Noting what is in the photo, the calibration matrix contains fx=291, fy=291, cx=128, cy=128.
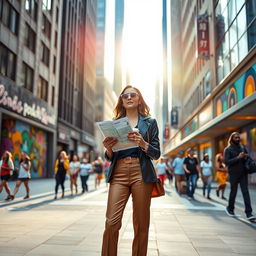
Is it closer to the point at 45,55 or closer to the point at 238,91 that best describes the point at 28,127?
the point at 45,55

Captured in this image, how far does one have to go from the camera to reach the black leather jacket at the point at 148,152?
271 centimetres

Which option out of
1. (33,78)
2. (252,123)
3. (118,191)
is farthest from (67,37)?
(118,191)

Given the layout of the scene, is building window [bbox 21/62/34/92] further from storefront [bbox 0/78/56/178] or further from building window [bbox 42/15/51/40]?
building window [bbox 42/15/51/40]

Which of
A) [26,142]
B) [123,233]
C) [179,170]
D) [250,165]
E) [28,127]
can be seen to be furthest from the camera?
[28,127]

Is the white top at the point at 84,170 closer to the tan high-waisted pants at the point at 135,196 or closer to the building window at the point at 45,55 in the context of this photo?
the tan high-waisted pants at the point at 135,196

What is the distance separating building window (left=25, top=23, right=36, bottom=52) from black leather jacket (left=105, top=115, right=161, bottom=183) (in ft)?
74.7

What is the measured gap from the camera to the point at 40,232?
5066mm

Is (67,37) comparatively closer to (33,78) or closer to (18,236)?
(33,78)

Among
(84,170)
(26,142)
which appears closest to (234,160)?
(84,170)

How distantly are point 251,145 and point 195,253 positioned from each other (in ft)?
46.6

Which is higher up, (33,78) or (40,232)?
(33,78)

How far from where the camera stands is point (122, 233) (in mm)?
5062

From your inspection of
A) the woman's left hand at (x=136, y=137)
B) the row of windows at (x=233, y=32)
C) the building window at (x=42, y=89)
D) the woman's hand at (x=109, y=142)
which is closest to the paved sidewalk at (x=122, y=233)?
the woman's hand at (x=109, y=142)

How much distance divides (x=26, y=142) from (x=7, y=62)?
6.44m
